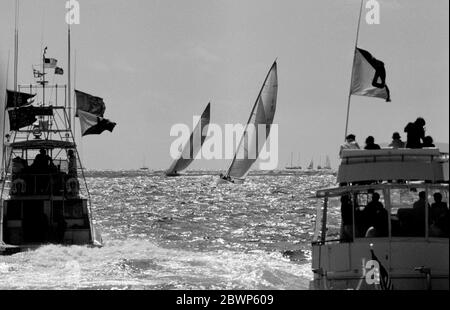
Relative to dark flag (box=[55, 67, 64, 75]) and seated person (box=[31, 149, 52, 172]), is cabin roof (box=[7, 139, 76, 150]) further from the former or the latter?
dark flag (box=[55, 67, 64, 75])

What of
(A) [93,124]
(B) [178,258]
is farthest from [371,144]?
(A) [93,124]

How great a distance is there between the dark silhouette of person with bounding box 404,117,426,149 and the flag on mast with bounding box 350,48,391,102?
8.94ft

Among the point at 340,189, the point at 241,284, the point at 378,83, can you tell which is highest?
the point at 378,83

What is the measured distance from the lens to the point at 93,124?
4250 cm

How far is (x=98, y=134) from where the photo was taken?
139 feet

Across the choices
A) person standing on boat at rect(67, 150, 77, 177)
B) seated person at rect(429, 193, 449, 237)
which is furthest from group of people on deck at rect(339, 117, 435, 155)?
person standing on boat at rect(67, 150, 77, 177)

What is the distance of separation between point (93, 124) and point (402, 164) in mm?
23165

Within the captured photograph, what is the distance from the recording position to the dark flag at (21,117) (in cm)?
4100

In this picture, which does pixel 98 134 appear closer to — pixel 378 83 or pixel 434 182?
pixel 378 83

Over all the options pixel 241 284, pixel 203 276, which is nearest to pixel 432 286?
pixel 241 284

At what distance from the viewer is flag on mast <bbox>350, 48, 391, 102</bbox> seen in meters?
25.1

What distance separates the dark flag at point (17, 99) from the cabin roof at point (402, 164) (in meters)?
23.0

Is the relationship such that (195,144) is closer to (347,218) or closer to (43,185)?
(43,185)
